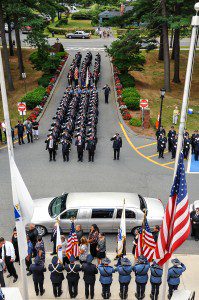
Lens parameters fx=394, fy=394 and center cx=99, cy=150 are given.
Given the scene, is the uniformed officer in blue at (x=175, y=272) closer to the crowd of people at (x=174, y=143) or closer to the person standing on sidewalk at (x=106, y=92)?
the crowd of people at (x=174, y=143)

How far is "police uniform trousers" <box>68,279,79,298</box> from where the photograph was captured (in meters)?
11.6

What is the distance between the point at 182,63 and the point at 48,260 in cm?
3419

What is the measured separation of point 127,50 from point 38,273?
959 inches

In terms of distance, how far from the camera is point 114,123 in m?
27.5

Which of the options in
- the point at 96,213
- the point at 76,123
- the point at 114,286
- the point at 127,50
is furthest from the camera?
the point at 127,50

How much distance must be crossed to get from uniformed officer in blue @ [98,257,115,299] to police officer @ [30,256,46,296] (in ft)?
5.65

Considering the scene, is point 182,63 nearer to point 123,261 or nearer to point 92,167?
point 92,167

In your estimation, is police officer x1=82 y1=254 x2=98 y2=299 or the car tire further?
the car tire

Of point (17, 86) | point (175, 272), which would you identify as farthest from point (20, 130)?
point (17, 86)

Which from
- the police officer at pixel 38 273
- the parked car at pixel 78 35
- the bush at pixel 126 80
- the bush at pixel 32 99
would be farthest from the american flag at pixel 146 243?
the parked car at pixel 78 35

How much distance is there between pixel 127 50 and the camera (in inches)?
1277

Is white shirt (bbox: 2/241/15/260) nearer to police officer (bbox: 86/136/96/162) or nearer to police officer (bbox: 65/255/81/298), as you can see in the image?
police officer (bbox: 65/255/81/298)

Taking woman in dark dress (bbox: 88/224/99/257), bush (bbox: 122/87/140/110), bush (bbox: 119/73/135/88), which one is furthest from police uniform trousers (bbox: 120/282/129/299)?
bush (bbox: 119/73/135/88)

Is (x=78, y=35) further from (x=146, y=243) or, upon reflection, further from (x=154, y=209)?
(x=146, y=243)
